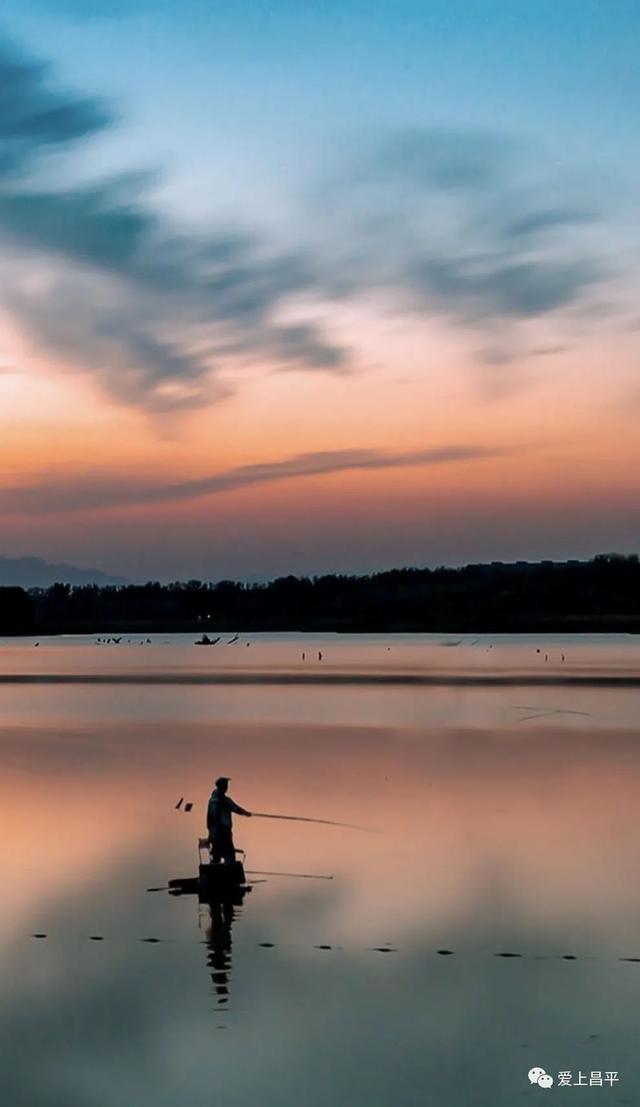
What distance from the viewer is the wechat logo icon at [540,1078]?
526 inches

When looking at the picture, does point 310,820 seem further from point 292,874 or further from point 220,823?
point 220,823

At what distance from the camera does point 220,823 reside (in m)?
21.2

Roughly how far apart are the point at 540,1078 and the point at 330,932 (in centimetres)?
675

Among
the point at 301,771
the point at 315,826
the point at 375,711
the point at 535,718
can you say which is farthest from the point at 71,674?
the point at 315,826

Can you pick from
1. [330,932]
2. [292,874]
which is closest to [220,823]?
[330,932]

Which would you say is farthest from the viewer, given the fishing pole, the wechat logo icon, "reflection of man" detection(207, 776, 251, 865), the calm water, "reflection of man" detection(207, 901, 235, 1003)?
the fishing pole

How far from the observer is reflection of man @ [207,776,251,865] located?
69.4ft

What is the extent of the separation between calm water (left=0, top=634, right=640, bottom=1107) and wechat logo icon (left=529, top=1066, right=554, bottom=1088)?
10 centimetres

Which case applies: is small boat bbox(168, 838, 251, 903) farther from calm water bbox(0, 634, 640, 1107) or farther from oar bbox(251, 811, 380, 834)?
oar bbox(251, 811, 380, 834)

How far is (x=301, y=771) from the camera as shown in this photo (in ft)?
137

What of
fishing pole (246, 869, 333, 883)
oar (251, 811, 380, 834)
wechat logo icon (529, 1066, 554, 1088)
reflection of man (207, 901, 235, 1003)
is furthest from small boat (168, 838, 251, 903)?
oar (251, 811, 380, 834)

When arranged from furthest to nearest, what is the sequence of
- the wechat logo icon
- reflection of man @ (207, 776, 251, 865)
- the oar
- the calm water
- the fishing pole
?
the oar → the fishing pole → reflection of man @ (207, 776, 251, 865) → the calm water → the wechat logo icon

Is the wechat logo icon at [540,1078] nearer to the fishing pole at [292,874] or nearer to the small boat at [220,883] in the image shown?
the small boat at [220,883]

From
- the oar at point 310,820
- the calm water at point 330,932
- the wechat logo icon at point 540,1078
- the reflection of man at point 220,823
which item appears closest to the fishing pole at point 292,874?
the calm water at point 330,932
